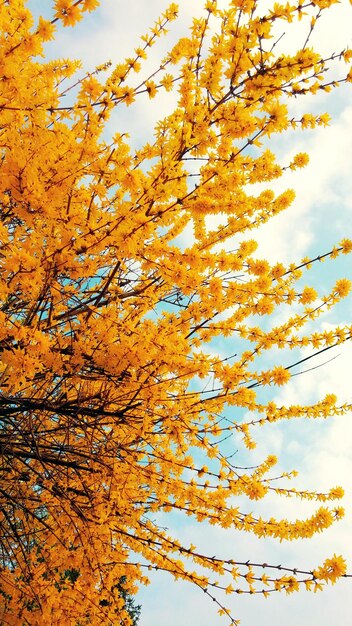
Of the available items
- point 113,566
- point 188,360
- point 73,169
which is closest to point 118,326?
point 188,360

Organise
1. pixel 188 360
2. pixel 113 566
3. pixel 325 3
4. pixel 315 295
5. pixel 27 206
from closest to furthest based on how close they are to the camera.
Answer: pixel 325 3, pixel 27 206, pixel 188 360, pixel 315 295, pixel 113 566

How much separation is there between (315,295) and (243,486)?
5.29 ft

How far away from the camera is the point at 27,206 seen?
2805mm

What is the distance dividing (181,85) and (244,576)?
3.40 m

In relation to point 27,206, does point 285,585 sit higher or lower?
lower

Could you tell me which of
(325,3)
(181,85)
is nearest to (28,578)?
(181,85)

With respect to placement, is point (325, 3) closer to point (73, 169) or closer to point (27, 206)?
point (73, 169)

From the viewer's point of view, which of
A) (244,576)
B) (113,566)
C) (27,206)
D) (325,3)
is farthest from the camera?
(113,566)

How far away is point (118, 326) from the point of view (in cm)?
360

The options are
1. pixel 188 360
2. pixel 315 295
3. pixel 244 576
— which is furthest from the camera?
pixel 315 295

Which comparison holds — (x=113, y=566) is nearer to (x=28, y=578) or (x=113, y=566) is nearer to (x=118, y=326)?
(x=28, y=578)

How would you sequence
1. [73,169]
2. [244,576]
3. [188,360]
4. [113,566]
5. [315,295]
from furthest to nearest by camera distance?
[113,566]
[315,295]
[244,576]
[188,360]
[73,169]

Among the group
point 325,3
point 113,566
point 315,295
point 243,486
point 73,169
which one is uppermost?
point 315,295

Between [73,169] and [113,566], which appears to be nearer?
[73,169]
